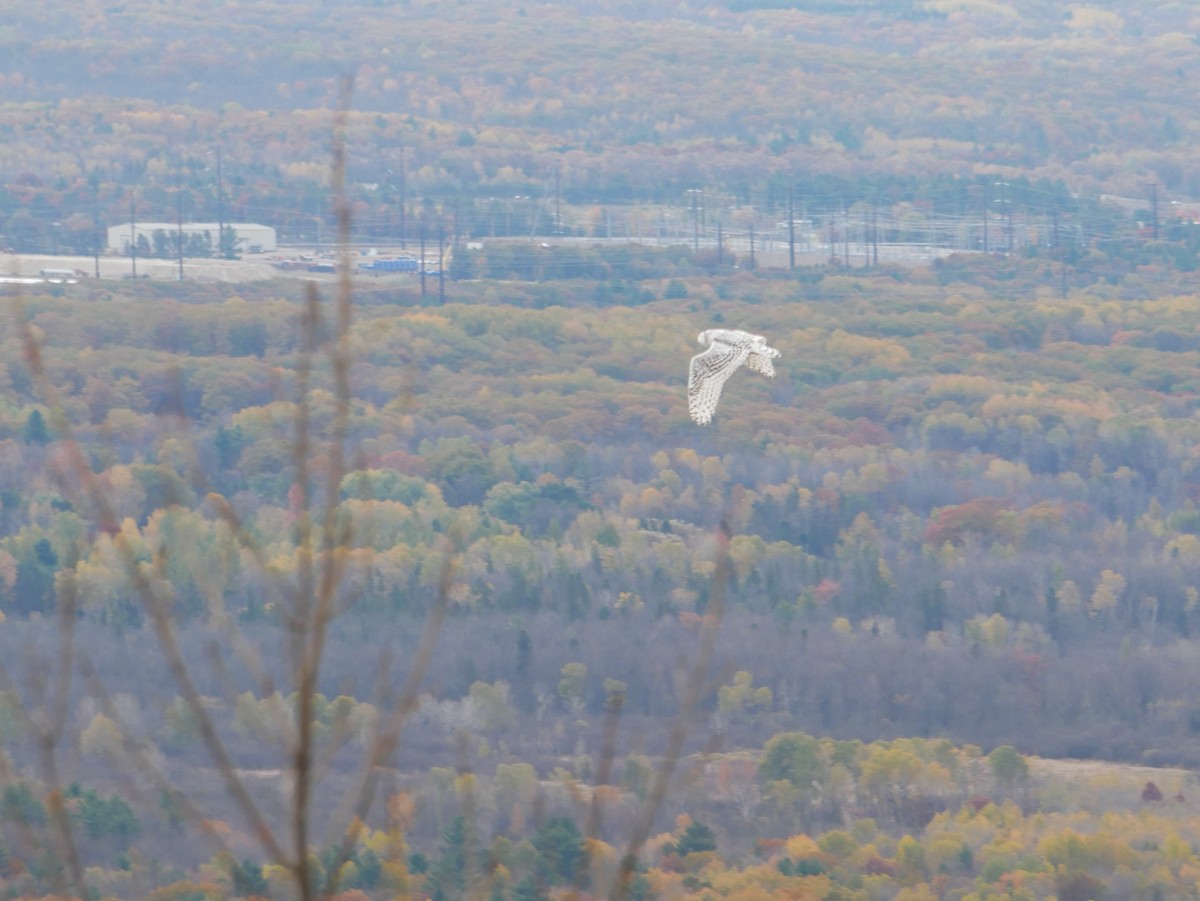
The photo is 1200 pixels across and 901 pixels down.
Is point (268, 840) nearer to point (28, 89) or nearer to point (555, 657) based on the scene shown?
point (555, 657)

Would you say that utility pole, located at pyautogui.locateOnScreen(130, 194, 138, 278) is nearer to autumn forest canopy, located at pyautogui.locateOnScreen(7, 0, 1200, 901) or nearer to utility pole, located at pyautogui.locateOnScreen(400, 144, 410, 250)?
autumn forest canopy, located at pyautogui.locateOnScreen(7, 0, 1200, 901)

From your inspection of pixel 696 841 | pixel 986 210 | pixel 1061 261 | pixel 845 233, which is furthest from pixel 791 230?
pixel 696 841

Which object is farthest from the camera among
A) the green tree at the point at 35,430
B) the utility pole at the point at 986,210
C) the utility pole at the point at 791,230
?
the utility pole at the point at 986,210

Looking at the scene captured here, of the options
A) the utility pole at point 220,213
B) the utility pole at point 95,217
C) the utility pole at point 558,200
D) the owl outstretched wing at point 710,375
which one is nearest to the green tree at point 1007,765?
the owl outstretched wing at point 710,375

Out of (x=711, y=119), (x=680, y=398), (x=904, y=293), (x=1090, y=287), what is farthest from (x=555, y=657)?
(x=711, y=119)

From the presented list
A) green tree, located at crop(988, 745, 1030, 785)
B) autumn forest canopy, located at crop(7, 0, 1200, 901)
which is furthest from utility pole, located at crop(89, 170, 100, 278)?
green tree, located at crop(988, 745, 1030, 785)

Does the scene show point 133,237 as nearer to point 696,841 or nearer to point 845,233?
point 845,233

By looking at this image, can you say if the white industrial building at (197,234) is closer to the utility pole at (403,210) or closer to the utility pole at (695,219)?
the utility pole at (403,210)
